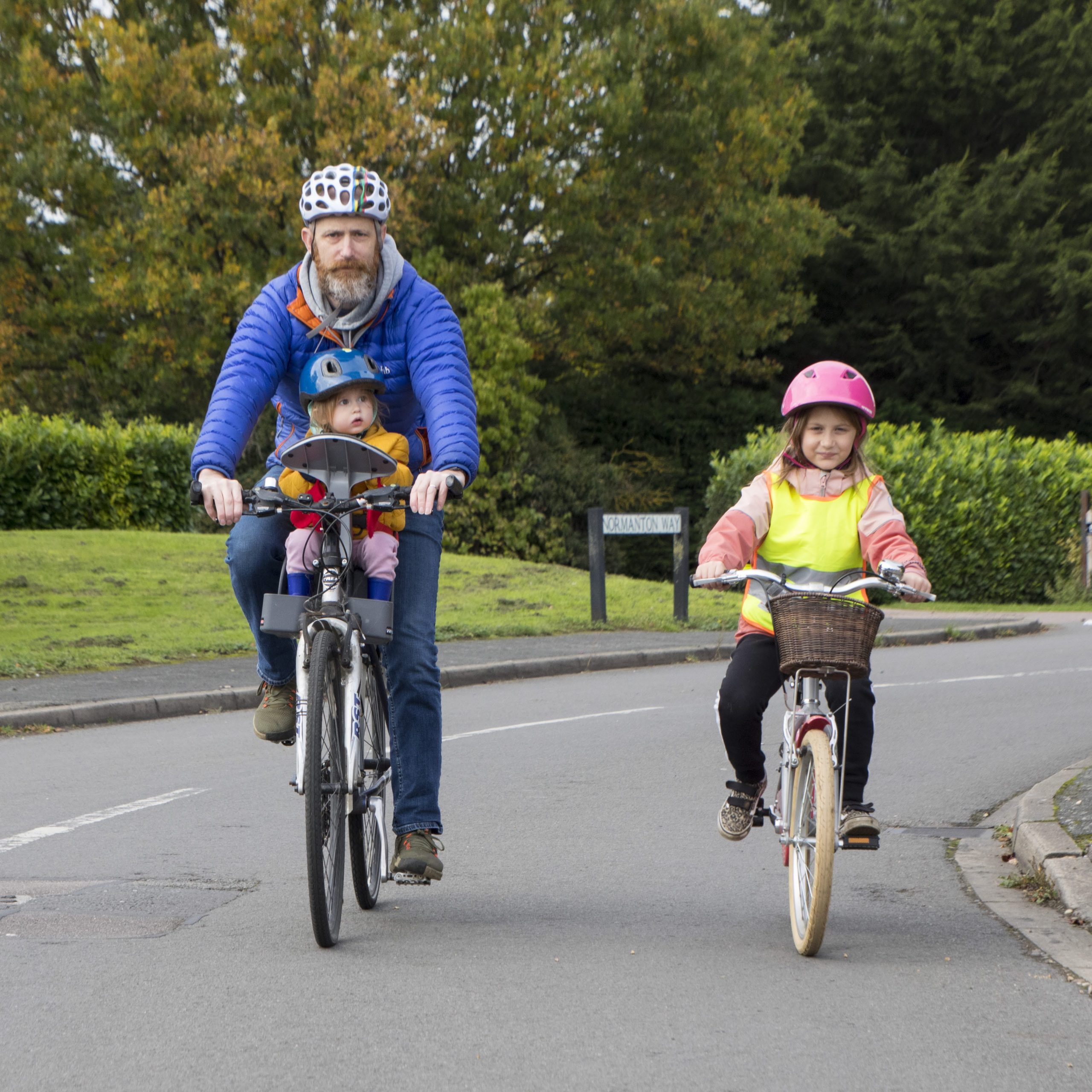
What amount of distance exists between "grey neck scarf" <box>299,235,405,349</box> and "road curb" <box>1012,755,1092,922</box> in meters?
2.92

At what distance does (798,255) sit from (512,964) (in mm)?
31310

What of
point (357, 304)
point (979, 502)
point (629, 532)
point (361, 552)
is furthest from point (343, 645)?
point (979, 502)

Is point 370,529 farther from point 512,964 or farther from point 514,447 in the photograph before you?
point 514,447

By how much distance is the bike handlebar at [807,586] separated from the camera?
438 cm

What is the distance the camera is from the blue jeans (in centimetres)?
Result: 463

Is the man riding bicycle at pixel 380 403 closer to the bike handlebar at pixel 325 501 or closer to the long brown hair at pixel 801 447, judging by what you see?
the bike handlebar at pixel 325 501

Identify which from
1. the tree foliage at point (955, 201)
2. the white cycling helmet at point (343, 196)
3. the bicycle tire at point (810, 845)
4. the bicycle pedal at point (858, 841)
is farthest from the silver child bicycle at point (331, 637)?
the tree foliage at point (955, 201)

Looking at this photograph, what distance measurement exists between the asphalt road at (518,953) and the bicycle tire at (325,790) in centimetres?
14

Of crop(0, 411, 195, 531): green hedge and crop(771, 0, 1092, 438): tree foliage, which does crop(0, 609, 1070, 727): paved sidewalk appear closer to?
crop(0, 411, 195, 531): green hedge

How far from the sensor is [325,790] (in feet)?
13.8

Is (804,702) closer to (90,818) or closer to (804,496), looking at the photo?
(804,496)

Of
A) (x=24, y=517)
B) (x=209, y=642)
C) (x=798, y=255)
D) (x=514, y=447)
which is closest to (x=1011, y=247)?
(x=798, y=255)

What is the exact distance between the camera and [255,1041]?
3547 mm

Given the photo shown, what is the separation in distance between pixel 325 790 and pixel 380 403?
1.24 meters
